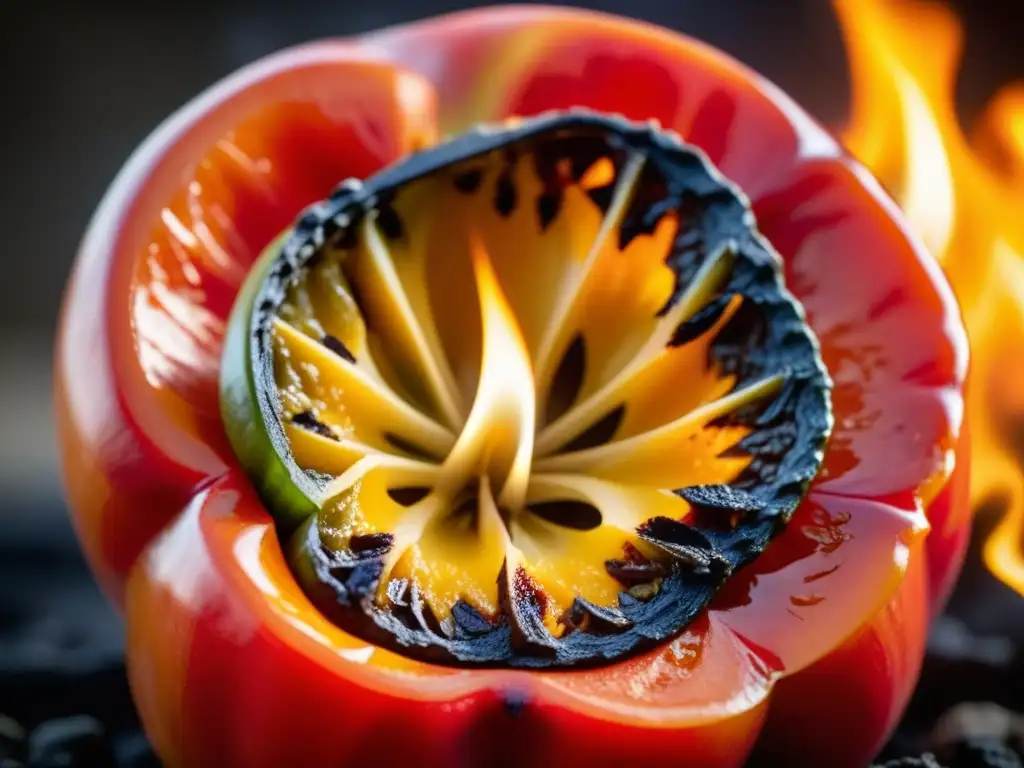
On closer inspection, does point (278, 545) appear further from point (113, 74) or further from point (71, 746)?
point (113, 74)

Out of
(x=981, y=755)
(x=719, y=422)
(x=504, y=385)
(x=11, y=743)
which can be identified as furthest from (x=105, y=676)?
(x=981, y=755)

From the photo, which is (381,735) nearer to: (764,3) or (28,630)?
(28,630)

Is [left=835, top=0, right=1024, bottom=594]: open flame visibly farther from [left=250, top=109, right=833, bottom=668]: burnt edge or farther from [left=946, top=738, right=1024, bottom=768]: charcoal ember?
[left=250, top=109, right=833, bottom=668]: burnt edge

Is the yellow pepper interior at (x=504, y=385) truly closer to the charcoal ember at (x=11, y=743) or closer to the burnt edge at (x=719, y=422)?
the burnt edge at (x=719, y=422)

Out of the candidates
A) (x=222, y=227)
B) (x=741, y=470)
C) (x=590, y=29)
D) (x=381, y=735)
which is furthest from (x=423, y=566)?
(x=590, y=29)

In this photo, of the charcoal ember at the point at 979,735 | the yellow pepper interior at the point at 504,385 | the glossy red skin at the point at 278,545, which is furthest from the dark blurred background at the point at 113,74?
the charcoal ember at the point at 979,735

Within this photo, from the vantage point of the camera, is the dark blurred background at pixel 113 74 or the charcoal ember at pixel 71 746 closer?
the charcoal ember at pixel 71 746

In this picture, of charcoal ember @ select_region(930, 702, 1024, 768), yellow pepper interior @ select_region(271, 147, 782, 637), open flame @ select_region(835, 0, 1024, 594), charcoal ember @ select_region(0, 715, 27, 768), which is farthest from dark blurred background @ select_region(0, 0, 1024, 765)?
charcoal ember @ select_region(930, 702, 1024, 768)
